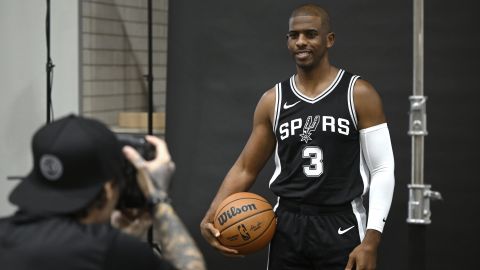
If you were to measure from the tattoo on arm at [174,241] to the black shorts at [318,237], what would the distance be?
1631mm

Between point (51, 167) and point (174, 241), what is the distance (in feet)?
1.07

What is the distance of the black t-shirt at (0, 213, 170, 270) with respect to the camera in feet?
5.23

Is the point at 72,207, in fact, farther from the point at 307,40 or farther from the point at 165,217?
the point at 307,40

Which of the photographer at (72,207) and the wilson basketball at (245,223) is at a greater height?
the photographer at (72,207)

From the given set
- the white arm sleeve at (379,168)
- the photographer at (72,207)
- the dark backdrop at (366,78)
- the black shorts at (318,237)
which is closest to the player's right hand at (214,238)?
the black shorts at (318,237)

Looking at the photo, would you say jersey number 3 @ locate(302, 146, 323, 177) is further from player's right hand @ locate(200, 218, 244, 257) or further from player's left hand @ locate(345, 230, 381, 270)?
player's right hand @ locate(200, 218, 244, 257)

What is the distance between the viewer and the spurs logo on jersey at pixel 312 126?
11.0ft

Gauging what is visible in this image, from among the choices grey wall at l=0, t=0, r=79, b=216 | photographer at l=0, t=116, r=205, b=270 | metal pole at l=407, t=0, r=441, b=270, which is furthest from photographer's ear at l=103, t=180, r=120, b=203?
grey wall at l=0, t=0, r=79, b=216

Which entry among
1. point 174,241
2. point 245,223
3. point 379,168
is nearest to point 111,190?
point 174,241

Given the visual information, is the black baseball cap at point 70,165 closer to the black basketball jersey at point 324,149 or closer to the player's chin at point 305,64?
the black basketball jersey at point 324,149

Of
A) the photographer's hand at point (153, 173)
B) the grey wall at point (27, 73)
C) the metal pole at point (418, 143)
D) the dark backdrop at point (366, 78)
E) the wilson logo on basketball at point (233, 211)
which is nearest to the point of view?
the photographer's hand at point (153, 173)

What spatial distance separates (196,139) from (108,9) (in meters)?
1.11

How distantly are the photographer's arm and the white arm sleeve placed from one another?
1.68 m

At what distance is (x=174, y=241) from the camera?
175 centimetres
